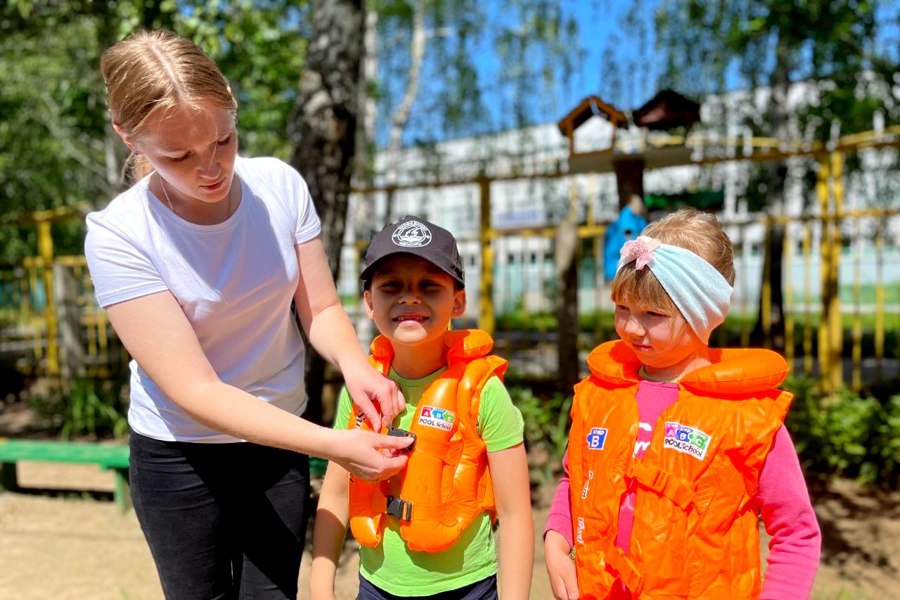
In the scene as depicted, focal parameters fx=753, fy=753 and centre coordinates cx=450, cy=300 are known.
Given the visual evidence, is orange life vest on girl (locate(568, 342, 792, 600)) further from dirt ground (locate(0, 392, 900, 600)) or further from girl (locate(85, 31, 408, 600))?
dirt ground (locate(0, 392, 900, 600))

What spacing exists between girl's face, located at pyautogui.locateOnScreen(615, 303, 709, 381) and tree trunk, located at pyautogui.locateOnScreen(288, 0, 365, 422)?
3292 millimetres

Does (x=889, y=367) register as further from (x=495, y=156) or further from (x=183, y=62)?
(x=183, y=62)

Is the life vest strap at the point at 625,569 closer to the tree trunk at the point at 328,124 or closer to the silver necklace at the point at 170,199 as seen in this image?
the silver necklace at the point at 170,199

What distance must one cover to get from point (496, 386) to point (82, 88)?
11.0 meters

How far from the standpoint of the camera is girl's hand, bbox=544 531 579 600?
166 cm

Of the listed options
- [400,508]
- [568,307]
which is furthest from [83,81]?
[400,508]

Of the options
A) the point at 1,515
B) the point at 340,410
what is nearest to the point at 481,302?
the point at 1,515

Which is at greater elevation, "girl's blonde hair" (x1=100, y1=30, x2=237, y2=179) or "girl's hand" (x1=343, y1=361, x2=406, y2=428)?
"girl's blonde hair" (x1=100, y1=30, x2=237, y2=179)

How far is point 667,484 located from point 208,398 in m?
0.95

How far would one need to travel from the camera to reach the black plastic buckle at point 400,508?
1663mm

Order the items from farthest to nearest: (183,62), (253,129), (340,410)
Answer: (253,129) → (340,410) → (183,62)

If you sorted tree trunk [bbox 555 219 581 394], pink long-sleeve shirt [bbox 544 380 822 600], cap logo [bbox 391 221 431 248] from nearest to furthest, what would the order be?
pink long-sleeve shirt [bbox 544 380 822 600], cap logo [bbox 391 221 431 248], tree trunk [bbox 555 219 581 394]

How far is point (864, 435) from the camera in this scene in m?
5.05

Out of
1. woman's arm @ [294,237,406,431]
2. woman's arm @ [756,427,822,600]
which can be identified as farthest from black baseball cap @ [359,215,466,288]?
woman's arm @ [756,427,822,600]
